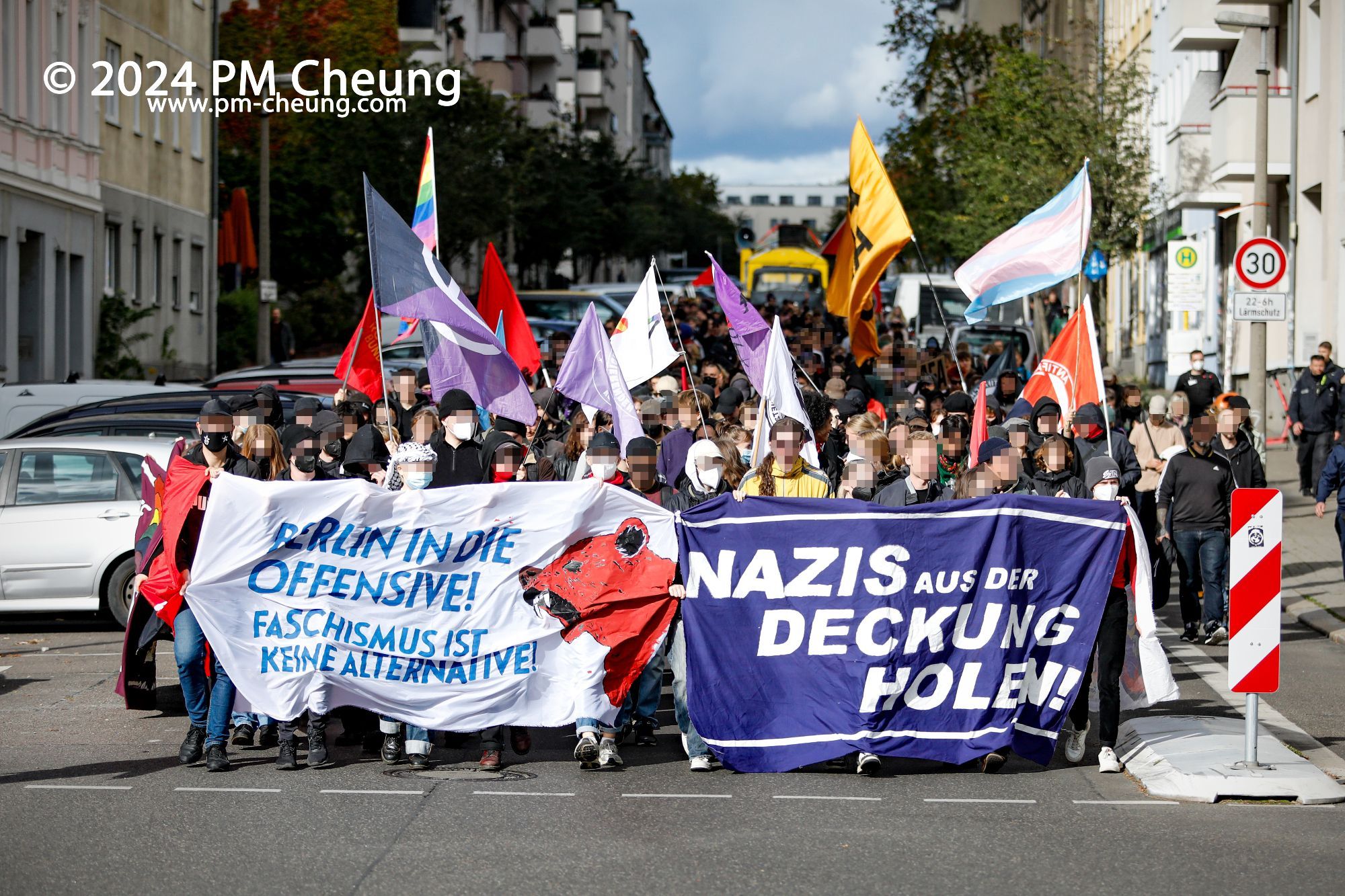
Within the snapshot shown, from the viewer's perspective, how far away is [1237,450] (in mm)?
14555

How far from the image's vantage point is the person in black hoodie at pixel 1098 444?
13.3 m

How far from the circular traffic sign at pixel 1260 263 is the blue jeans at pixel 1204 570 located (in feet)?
15.1

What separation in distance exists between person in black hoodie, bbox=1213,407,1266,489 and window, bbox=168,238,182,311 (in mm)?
28498

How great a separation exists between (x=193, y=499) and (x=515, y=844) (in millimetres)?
3017

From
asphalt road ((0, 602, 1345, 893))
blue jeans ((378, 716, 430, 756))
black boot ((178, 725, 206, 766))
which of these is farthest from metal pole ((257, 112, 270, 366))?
blue jeans ((378, 716, 430, 756))

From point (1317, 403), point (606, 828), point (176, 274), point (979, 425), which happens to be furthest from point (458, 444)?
point (176, 274)

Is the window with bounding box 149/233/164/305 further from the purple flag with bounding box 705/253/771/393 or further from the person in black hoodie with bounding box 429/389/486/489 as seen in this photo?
the person in black hoodie with bounding box 429/389/486/489

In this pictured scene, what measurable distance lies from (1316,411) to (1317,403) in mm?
102

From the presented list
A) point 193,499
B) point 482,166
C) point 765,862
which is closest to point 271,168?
point 482,166

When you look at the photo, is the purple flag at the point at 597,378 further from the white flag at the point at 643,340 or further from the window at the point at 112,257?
the window at the point at 112,257

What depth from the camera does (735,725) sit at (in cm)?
924

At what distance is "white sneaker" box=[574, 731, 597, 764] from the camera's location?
927 cm

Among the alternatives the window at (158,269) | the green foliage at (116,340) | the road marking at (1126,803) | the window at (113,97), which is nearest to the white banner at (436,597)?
the road marking at (1126,803)

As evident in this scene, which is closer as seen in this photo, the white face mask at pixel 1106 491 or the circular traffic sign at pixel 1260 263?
the white face mask at pixel 1106 491
